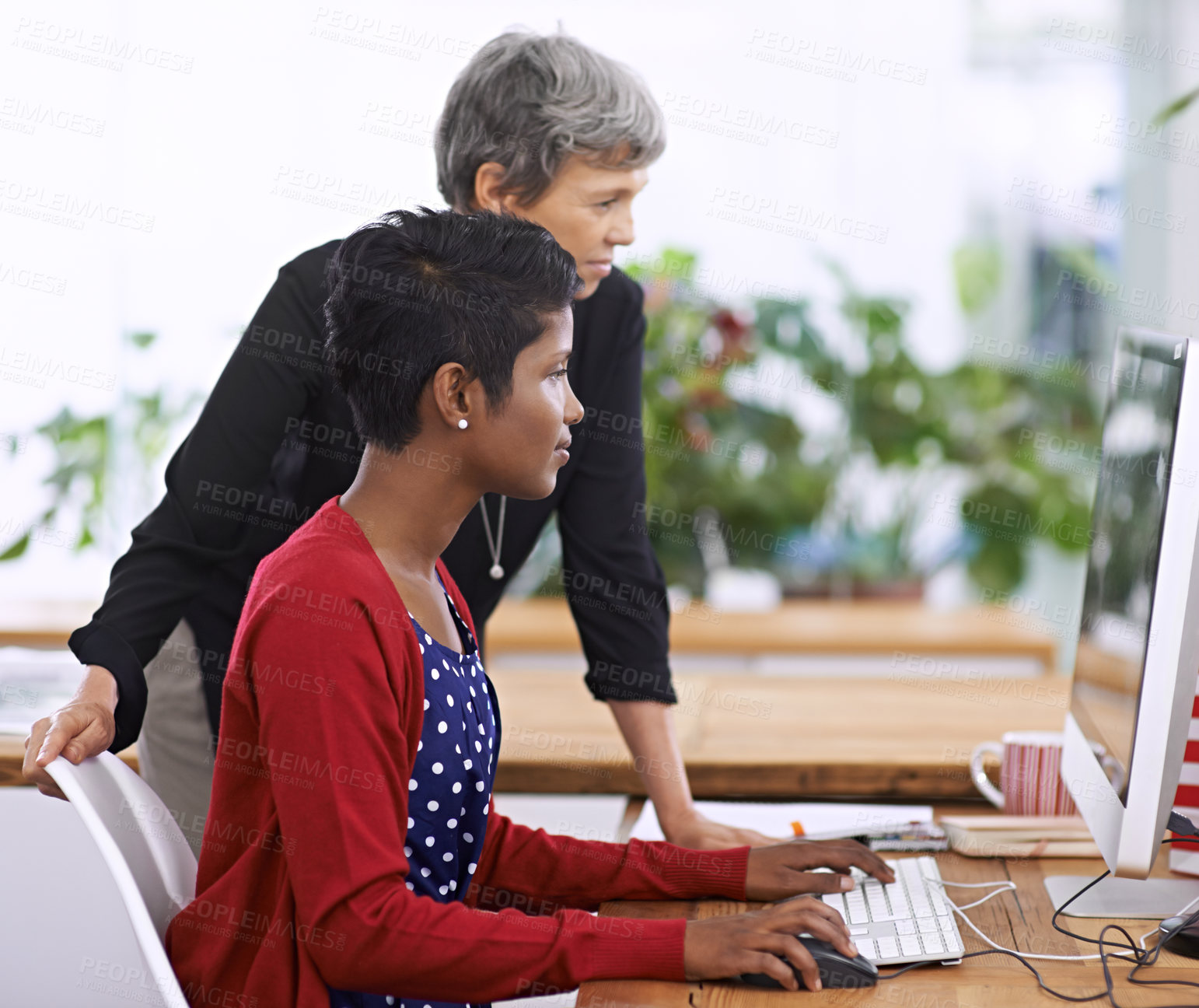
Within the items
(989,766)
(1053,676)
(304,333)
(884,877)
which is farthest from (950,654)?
(304,333)

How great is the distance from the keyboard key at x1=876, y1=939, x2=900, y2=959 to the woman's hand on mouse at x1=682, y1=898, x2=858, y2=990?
0.07 metres

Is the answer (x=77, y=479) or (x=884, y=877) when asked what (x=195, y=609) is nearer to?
(x=884, y=877)

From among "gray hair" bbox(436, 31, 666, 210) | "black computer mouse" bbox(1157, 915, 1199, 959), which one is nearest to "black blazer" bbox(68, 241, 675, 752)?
"gray hair" bbox(436, 31, 666, 210)

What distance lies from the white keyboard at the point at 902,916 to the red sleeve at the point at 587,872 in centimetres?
12

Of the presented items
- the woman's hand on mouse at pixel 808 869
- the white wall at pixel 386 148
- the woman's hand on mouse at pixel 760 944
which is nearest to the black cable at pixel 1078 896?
the woman's hand on mouse at pixel 808 869

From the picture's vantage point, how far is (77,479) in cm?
331

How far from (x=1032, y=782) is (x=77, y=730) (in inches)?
44.2

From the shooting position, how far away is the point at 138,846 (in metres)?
1.10

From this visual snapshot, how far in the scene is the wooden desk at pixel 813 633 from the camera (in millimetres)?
3033

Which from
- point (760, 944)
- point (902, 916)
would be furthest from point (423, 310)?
point (902, 916)

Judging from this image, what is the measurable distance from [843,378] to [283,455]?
2713mm

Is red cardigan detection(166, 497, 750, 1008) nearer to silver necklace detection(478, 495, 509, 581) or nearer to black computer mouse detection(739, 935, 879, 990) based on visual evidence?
black computer mouse detection(739, 935, 879, 990)

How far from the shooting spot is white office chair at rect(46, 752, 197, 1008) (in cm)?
96

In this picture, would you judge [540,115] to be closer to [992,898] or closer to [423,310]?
[423,310]
